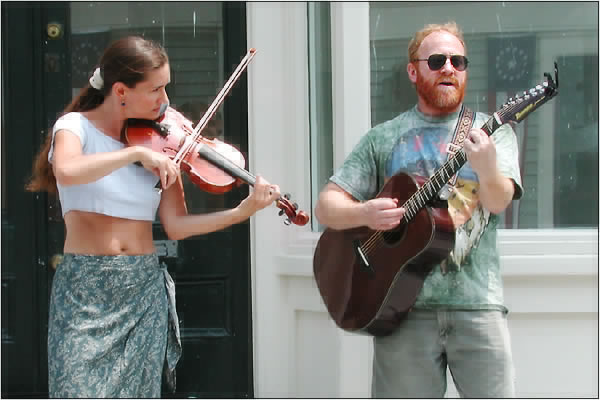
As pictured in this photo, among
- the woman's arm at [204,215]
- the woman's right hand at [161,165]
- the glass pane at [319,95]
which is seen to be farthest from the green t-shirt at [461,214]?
the glass pane at [319,95]

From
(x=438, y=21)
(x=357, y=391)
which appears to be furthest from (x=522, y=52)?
(x=357, y=391)

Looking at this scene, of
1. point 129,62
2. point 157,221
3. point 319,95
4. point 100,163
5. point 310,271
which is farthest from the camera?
point 157,221

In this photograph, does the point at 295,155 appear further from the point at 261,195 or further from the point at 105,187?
the point at 105,187

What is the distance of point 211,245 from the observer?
3.90 meters

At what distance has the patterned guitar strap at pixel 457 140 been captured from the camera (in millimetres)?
2586

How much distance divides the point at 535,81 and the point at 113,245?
2.04 m

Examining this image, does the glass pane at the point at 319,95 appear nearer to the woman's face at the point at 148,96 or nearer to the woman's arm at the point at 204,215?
the woman's arm at the point at 204,215

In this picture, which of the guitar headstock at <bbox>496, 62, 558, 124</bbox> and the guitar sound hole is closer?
the guitar headstock at <bbox>496, 62, 558, 124</bbox>

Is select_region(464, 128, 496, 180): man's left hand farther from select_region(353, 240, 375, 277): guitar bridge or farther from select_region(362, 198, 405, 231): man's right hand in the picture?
select_region(353, 240, 375, 277): guitar bridge

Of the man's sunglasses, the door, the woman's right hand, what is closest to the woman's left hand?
the woman's right hand

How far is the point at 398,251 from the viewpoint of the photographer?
8.74 feet

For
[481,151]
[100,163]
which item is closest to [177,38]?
[100,163]

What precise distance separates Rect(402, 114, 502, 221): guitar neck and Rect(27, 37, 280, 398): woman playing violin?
1.37 feet

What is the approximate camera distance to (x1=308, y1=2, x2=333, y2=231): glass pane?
371 centimetres
